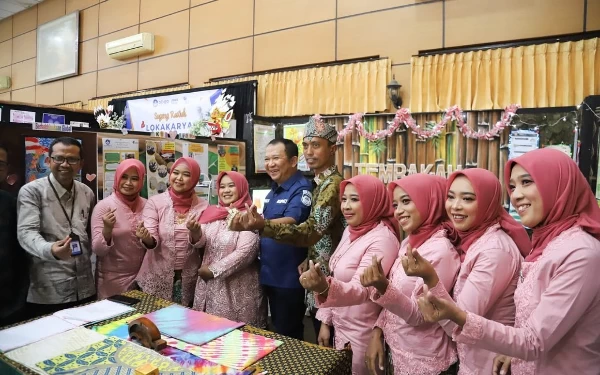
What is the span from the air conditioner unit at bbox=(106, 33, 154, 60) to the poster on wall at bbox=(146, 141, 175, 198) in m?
4.47

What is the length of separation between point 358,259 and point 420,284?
0.36 m

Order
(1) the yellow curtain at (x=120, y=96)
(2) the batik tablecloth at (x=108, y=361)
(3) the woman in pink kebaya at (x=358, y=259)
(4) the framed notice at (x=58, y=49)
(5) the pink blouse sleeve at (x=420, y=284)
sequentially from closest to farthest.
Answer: (2) the batik tablecloth at (x=108, y=361), (5) the pink blouse sleeve at (x=420, y=284), (3) the woman in pink kebaya at (x=358, y=259), (1) the yellow curtain at (x=120, y=96), (4) the framed notice at (x=58, y=49)

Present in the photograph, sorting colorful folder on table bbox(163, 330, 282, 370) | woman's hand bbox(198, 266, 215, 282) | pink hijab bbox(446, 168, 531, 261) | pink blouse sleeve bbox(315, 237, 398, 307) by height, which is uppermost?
pink hijab bbox(446, 168, 531, 261)

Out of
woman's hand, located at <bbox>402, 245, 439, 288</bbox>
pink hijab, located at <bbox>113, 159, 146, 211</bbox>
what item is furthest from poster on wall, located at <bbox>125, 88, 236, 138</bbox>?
woman's hand, located at <bbox>402, 245, 439, 288</bbox>

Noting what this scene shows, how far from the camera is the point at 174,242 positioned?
2547mm

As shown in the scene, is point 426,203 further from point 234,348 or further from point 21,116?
point 21,116

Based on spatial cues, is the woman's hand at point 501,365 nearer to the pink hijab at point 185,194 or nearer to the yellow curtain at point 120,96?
the pink hijab at point 185,194

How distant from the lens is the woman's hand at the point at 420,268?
1.39 metres

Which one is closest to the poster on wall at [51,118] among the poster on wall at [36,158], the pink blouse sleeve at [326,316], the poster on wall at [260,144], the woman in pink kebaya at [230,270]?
the poster on wall at [260,144]

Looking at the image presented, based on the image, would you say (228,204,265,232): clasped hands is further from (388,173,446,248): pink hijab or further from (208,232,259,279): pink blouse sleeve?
(388,173,446,248): pink hijab

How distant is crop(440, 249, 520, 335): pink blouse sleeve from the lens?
1427 millimetres

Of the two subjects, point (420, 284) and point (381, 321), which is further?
point (381, 321)

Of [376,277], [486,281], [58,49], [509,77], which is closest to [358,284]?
[376,277]

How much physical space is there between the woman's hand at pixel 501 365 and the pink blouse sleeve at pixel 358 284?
549 millimetres
